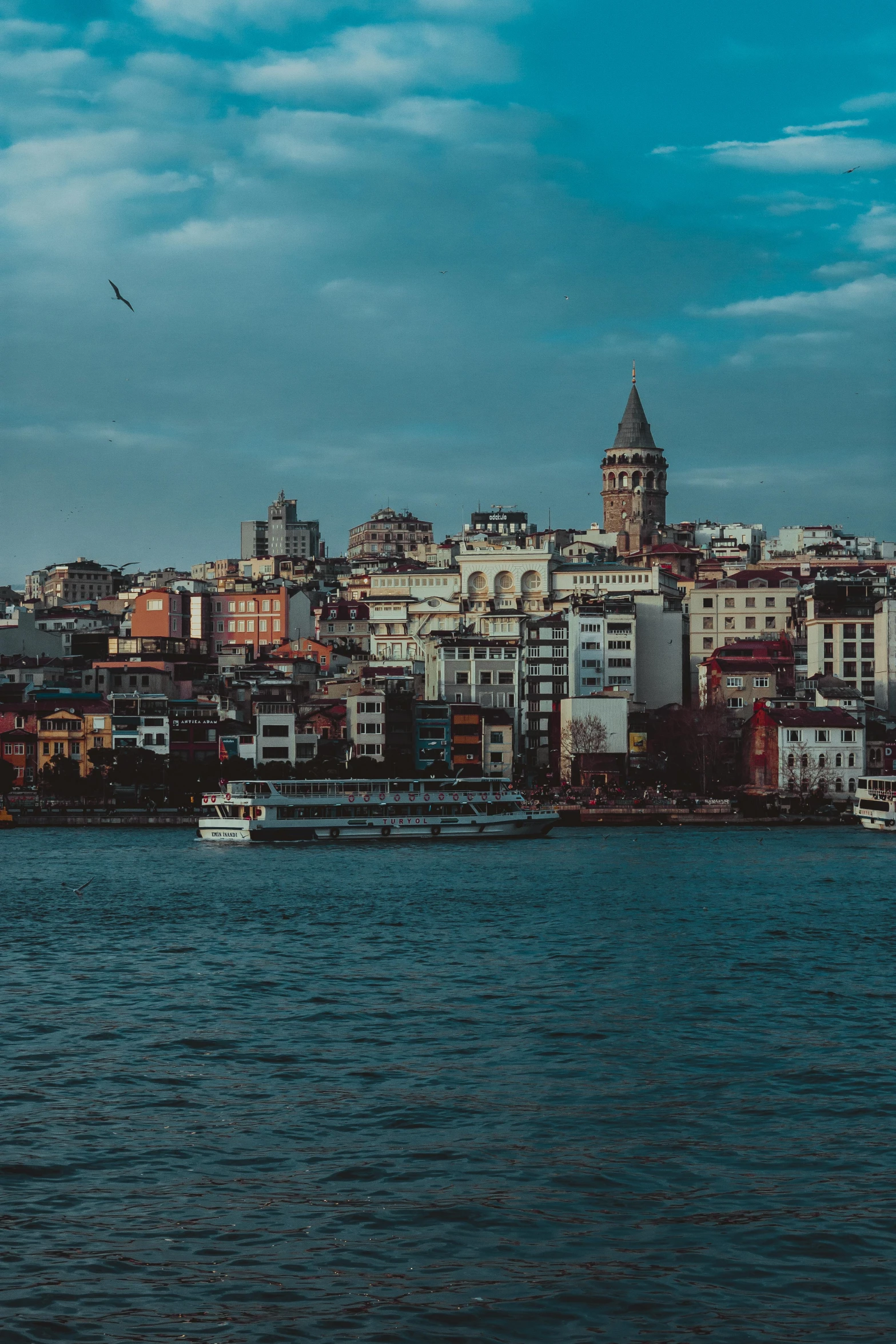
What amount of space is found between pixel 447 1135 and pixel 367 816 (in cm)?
4185

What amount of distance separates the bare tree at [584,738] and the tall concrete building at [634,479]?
66.2m

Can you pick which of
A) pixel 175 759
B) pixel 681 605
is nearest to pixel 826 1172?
pixel 175 759

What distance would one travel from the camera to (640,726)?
74.7 meters

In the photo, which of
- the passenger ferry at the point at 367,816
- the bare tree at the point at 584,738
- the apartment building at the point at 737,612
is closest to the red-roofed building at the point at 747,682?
the bare tree at the point at 584,738

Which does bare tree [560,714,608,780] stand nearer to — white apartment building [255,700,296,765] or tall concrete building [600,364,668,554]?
white apartment building [255,700,296,765]

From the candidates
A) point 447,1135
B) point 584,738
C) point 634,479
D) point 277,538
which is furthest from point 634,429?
point 447,1135

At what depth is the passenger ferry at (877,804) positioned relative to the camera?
61.0 m

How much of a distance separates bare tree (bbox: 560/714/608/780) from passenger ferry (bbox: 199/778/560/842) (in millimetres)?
14173

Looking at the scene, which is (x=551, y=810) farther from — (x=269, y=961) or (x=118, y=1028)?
(x=118, y=1028)

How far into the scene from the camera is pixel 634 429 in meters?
140

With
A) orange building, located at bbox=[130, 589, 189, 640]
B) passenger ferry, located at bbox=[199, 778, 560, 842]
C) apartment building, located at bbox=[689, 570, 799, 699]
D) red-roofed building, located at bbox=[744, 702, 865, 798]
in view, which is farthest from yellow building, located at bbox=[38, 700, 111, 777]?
apartment building, located at bbox=[689, 570, 799, 699]

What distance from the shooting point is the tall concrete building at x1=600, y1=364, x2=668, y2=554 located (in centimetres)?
13825

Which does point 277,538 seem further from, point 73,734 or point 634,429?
point 73,734

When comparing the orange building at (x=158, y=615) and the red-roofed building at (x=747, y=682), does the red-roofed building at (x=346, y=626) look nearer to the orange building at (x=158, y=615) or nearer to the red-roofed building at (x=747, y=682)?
the orange building at (x=158, y=615)
